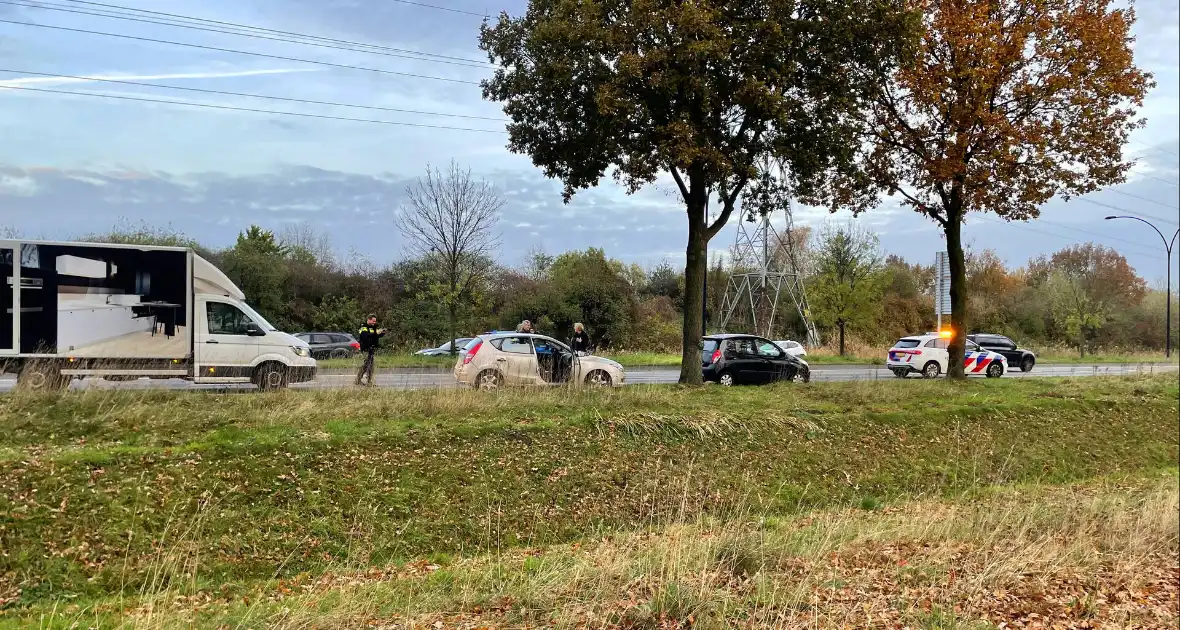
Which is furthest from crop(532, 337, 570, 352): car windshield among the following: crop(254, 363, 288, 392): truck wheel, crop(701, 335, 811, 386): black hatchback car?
crop(254, 363, 288, 392): truck wheel

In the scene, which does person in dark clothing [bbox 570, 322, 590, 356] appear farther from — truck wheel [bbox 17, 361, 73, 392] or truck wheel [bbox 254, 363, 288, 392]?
truck wheel [bbox 17, 361, 73, 392]

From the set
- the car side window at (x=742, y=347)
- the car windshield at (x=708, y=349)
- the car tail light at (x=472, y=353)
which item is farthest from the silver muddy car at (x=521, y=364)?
the car side window at (x=742, y=347)

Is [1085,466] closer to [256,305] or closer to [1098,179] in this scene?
[1098,179]

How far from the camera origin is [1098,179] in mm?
17141

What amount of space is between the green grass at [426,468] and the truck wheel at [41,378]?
1.14 metres

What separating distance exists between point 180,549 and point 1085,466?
1474cm

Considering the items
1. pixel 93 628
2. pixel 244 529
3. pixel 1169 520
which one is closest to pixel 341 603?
pixel 93 628

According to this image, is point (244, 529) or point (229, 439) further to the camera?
point (229, 439)

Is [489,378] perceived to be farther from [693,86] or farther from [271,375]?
[693,86]

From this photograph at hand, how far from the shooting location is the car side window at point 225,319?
14.4 metres

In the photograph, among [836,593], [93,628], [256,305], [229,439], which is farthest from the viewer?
[256,305]

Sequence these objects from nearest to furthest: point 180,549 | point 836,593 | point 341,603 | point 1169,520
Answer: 1. point 341,603
2. point 836,593
3. point 180,549
4. point 1169,520

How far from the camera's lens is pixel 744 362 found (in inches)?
751

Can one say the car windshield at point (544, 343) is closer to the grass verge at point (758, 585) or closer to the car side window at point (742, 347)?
the car side window at point (742, 347)
